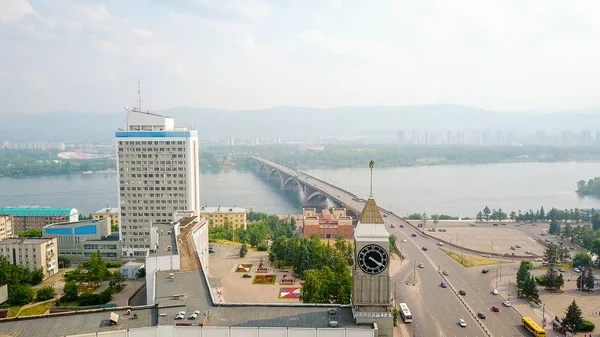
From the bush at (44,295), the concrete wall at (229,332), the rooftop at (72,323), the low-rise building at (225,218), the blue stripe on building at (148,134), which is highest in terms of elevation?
the blue stripe on building at (148,134)

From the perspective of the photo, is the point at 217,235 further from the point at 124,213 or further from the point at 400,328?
the point at 400,328

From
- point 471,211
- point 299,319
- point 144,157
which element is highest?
point 144,157

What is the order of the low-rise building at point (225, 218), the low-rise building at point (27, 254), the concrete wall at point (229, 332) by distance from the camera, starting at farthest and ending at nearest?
1. the low-rise building at point (225, 218)
2. the low-rise building at point (27, 254)
3. the concrete wall at point (229, 332)

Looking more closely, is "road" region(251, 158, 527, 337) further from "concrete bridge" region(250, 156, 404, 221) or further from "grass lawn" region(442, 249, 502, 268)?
"concrete bridge" region(250, 156, 404, 221)

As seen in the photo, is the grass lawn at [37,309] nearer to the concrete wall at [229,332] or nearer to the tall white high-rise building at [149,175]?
the tall white high-rise building at [149,175]

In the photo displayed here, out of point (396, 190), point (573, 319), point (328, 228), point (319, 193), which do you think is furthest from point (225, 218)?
point (396, 190)

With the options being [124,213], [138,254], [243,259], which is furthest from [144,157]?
[243,259]

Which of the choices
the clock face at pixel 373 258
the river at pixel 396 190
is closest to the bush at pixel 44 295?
the clock face at pixel 373 258
